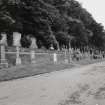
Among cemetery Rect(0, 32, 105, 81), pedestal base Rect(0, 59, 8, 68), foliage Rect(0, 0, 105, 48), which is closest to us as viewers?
cemetery Rect(0, 32, 105, 81)

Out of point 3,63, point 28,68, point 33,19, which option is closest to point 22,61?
point 3,63

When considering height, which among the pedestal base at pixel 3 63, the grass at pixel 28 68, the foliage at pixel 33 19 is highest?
the foliage at pixel 33 19

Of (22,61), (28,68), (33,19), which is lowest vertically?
(28,68)

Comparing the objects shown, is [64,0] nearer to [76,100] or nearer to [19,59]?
[19,59]

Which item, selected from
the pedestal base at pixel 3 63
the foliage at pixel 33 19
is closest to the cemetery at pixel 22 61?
the pedestal base at pixel 3 63

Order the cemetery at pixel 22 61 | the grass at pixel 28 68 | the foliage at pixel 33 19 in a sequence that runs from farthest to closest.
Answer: the foliage at pixel 33 19 < the cemetery at pixel 22 61 < the grass at pixel 28 68

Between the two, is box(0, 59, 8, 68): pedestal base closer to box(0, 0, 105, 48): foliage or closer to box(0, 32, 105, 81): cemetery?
box(0, 32, 105, 81): cemetery

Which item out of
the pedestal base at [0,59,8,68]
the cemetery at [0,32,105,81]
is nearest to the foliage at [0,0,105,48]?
the cemetery at [0,32,105,81]

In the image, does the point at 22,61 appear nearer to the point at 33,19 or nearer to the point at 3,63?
the point at 3,63

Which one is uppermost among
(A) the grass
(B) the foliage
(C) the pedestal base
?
(B) the foliage

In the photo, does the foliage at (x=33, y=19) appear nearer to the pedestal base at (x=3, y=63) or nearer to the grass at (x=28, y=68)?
the grass at (x=28, y=68)

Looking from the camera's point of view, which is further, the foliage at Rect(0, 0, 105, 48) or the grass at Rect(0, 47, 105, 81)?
the foliage at Rect(0, 0, 105, 48)

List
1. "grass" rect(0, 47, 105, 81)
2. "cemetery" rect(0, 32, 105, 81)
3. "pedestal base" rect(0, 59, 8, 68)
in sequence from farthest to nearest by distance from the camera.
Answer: "pedestal base" rect(0, 59, 8, 68)
"cemetery" rect(0, 32, 105, 81)
"grass" rect(0, 47, 105, 81)

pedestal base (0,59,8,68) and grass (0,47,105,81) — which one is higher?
pedestal base (0,59,8,68)
